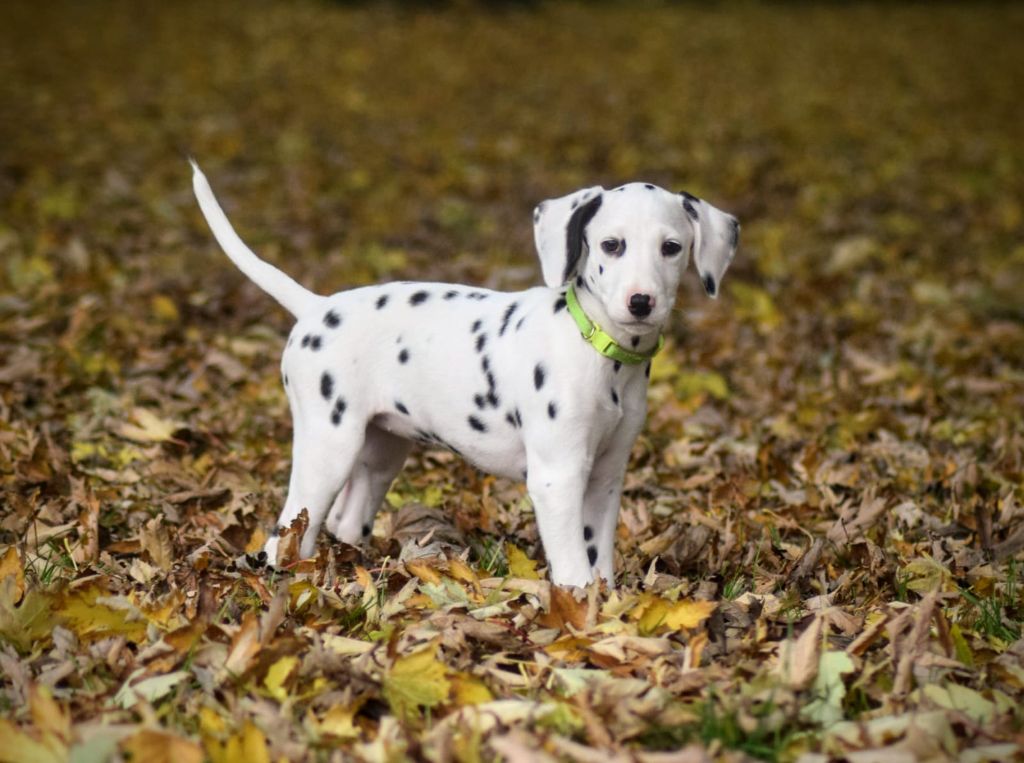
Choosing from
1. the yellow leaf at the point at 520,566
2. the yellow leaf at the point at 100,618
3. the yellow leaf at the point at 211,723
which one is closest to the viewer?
the yellow leaf at the point at 211,723

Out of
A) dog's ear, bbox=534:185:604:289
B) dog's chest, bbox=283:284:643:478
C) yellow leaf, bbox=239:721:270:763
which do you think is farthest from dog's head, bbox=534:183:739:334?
yellow leaf, bbox=239:721:270:763

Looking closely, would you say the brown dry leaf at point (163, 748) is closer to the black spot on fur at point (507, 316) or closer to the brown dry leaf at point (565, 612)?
the brown dry leaf at point (565, 612)

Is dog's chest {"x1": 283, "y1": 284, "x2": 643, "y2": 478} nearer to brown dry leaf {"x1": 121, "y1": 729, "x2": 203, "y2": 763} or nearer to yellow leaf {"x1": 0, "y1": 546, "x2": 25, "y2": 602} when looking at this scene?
yellow leaf {"x1": 0, "y1": 546, "x2": 25, "y2": 602}

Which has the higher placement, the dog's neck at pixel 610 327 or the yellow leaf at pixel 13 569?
the dog's neck at pixel 610 327

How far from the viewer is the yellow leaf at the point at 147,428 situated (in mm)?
5574

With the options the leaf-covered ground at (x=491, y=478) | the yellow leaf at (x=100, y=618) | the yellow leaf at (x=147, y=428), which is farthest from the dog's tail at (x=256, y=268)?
the yellow leaf at (x=147, y=428)

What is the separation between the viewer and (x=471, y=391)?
13.1ft

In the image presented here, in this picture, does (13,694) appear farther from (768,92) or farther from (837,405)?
(768,92)

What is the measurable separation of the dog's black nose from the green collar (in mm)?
221

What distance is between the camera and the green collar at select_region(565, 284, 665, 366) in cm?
374

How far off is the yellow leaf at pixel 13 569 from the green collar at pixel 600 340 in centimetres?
194

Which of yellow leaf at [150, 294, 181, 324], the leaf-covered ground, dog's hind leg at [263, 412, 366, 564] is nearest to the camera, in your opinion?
the leaf-covered ground

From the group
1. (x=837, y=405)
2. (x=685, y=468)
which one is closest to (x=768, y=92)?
(x=837, y=405)

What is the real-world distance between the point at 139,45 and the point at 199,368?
1253 cm
